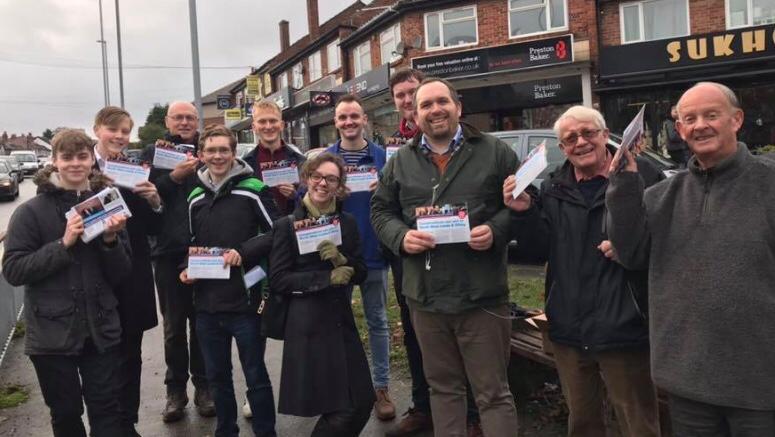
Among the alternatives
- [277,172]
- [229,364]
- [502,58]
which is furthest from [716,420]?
[502,58]

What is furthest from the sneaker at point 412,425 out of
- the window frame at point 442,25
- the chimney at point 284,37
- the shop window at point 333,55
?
the chimney at point 284,37

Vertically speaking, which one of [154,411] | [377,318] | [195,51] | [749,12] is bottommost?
[154,411]

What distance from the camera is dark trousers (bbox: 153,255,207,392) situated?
14.3ft

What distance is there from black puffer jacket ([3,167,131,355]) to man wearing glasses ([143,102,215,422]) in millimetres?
780

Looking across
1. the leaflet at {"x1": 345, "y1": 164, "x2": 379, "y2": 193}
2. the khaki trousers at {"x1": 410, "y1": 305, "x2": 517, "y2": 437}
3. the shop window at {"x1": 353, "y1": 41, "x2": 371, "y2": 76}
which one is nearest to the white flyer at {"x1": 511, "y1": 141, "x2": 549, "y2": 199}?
the khaki trousers at {"x1": 410, "y1": 305, "x2": 517, "y2": 437}

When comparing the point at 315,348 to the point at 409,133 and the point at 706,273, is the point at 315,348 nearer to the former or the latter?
the point at 409,133

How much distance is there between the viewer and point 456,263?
311 cm

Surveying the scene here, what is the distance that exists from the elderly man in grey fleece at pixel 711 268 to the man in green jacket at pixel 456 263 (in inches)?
28.9

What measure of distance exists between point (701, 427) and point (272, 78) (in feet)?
140

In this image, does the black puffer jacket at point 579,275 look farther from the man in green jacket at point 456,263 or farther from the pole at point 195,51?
the pole at point 195,51

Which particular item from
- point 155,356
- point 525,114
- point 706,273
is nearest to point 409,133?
point 706,273

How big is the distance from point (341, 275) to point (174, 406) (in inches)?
79.4

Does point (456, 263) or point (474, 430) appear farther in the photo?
point (474, 430)

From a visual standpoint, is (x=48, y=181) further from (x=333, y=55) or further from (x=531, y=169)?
(x=333, y=55)
